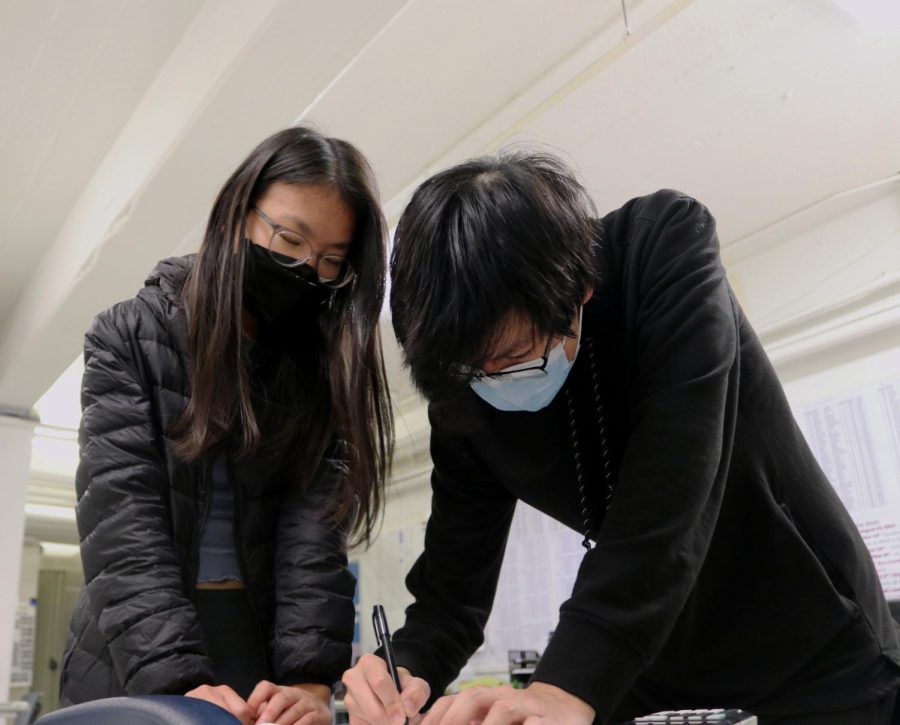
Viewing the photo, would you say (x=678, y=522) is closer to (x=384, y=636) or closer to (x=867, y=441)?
(x=384, y=636)

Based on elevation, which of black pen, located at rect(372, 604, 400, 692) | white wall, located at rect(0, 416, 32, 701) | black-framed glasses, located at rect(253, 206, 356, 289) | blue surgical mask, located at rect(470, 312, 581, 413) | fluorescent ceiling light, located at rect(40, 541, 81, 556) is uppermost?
black-framed glasses, located at rect(253, 206, 356, 289)

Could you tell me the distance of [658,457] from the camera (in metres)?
0.72

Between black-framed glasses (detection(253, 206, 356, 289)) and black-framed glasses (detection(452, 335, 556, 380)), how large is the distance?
0.41m

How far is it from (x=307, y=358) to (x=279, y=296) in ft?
0.35

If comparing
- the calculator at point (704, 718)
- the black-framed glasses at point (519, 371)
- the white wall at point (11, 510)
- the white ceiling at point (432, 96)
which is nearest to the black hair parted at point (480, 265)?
the black-framed glasses at point (519, 371)

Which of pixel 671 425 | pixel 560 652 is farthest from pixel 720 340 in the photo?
pixel 560 652

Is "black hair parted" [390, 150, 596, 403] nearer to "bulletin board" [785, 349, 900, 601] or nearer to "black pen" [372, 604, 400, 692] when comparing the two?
"black pen" [372, 604, 400, 692]

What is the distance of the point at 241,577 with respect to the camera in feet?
3.42

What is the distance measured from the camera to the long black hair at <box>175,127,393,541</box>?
3.54 feet

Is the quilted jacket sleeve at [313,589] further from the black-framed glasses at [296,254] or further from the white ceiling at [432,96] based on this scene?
the white ceiling at [432,96]

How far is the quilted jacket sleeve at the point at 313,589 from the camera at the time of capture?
103cm

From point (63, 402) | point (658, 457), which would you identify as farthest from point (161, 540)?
point (63, 402)

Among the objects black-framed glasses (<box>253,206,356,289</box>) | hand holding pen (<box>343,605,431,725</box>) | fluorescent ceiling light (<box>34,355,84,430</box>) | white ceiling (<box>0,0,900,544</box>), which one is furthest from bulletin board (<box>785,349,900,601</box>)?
fluorescent ceiling light (<box>34,355,84,430</box>)

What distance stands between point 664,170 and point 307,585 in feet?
6.83
